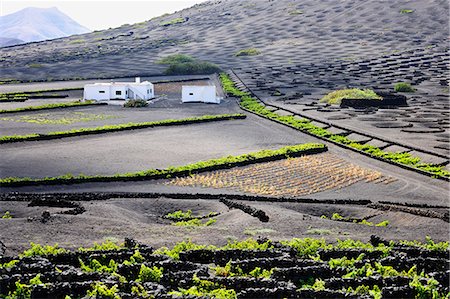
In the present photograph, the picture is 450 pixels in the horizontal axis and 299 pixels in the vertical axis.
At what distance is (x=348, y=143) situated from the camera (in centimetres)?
5306

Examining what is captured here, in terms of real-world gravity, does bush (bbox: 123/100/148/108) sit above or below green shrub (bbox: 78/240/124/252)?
above

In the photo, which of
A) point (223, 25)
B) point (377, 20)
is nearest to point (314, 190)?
point (377, 20)

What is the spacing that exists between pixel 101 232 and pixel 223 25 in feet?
537

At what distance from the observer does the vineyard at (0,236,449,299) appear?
1800 centimetres

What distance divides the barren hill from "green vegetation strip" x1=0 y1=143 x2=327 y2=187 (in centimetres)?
7250

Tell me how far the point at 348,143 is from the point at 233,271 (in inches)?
1332

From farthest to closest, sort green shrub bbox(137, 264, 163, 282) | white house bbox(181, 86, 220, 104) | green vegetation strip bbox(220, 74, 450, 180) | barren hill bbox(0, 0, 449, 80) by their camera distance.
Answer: barren hill bbox(0, 0, 449, 80)
white house bbox(181, 86, 220, 104)
green vegetation strip bbox(220, 74, 450, 180)
green shrub bbox(137, 264, 163, 282)

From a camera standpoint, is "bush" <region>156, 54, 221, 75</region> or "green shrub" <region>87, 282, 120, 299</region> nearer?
"green shrub" <region>87, 282, 120, 299</region>

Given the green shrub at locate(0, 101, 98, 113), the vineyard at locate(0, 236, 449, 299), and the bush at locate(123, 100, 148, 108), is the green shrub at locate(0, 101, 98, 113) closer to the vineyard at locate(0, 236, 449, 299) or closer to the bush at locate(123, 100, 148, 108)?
the bush at locate(123, 100, 148, 108)

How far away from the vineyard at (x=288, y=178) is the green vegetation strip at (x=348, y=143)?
322 centimetres

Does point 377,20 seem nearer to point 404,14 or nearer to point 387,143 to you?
point 404,14

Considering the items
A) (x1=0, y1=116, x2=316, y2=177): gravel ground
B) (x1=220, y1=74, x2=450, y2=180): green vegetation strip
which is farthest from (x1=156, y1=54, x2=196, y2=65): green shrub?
(x1=0, y1=116, x2=316, y2=177): gravel ground

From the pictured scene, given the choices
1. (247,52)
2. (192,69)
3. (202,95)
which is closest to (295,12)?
(247,52)

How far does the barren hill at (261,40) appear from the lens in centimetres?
13038
